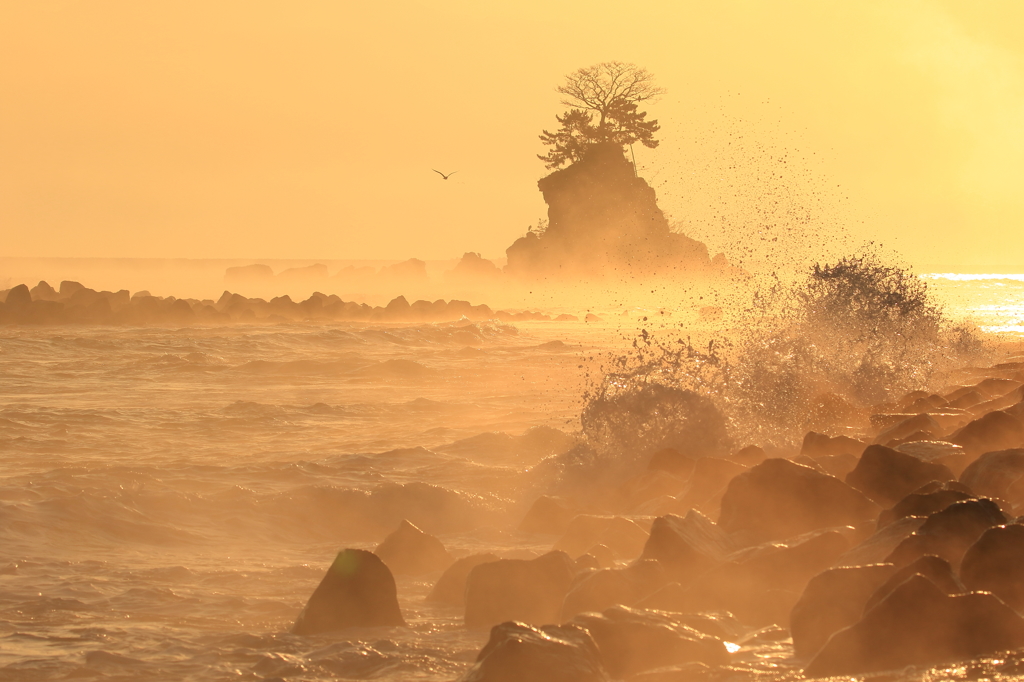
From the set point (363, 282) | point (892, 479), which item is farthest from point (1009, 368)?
point (363, 282)

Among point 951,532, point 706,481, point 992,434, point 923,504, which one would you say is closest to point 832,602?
point 951,532

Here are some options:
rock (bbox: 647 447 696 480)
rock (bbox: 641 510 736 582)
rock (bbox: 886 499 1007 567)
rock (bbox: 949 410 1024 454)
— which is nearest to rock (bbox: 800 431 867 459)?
rock (bbox: 949 410 1024 454)

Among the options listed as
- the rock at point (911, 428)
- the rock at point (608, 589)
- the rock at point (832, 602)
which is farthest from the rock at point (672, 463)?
the rock at point (832, 602)

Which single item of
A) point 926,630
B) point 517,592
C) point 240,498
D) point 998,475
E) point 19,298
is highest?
point 19,298

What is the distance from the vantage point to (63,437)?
1043 cm

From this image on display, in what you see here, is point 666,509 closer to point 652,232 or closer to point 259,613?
point 259,613

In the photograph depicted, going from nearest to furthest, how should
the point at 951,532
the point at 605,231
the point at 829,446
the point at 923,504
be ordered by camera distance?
→ the point at 951,532, the point at 923,504, the point at 829,446, the point at 605,231

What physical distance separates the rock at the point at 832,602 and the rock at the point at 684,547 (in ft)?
2.59

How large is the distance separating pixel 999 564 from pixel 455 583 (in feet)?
8.54

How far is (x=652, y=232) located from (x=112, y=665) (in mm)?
44513

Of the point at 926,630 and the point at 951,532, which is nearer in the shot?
the point at 926,630

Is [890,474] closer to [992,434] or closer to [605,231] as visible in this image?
[992,434]

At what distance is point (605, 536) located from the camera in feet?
18.7

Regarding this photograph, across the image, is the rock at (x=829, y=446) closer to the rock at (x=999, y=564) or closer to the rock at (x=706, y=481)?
the rock at (x=706, y=481)
